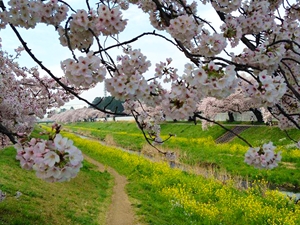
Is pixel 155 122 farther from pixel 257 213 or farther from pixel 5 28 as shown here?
pixel 257 213

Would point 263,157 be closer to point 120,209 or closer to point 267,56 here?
point 267,56

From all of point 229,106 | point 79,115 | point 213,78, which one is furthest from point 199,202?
point 79,115

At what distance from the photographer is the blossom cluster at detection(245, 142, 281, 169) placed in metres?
2.65

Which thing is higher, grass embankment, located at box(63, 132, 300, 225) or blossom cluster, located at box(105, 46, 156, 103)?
blossom cluster, located at box(105, 46, 156, 103)

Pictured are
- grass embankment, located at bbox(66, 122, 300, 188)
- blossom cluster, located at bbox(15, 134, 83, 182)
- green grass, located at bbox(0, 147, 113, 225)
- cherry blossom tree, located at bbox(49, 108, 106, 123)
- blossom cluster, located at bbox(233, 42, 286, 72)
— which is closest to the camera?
blossom cluster, located at bbox(15, 134, 83, 182)

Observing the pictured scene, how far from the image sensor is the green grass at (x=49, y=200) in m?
7.76

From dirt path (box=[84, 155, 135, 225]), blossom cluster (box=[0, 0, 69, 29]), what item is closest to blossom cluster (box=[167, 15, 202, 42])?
blossom cluster (box=[0, 0, 69, 29])

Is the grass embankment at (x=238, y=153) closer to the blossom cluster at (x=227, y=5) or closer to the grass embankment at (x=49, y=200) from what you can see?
the grass embankment at (x=49, y=200)

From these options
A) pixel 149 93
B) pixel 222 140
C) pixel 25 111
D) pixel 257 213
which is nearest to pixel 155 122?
pixel 149 93

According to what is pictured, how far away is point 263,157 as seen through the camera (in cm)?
265

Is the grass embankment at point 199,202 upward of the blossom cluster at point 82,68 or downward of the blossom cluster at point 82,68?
downward

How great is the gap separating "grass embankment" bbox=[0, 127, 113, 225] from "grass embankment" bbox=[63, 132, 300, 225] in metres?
1.32

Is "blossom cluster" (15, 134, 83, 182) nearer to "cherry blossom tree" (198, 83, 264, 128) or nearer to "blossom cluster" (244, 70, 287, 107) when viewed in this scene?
"blossom cluster" (244, 70, 287, 107)

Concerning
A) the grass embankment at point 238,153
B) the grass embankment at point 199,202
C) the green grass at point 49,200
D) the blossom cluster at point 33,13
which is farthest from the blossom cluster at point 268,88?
the grass embankment at point 238,153
